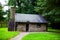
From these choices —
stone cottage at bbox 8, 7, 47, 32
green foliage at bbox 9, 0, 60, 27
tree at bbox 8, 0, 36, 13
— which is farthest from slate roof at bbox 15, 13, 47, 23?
tree at bbox 8, 0, 36, 13

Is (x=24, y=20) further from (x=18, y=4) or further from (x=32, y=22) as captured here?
(x=18, y=4)

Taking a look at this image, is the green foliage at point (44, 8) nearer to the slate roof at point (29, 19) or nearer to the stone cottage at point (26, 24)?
the slate roof at point (29, 19)

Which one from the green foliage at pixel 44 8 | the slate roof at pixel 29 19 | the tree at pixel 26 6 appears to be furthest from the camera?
the tree at pixel 26 6

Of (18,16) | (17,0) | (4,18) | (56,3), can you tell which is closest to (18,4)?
(17,0)

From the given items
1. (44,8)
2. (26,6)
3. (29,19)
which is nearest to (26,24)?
(29,19)

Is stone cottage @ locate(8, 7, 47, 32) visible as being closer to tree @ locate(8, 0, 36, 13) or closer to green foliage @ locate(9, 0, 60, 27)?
green foliage @ locate(9, 0, 60, 27)

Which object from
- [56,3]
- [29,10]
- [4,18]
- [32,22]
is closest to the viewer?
[56,3]

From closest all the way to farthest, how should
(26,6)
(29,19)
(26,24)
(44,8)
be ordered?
(26,24) → (29,19) → (44,8) → (26,6)

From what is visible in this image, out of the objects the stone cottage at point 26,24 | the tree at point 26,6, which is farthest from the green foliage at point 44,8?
the stone cottage at point 26,24

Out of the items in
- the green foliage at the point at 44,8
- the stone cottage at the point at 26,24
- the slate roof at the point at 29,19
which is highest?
the green foliage at the point at 44,8

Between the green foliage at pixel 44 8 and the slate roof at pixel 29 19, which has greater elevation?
the green foliage at pixel 44 8

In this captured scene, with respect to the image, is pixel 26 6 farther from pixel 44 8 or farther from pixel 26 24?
pixel 26 24

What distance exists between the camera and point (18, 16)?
158 ft

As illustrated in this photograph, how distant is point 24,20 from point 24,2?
619 inches
